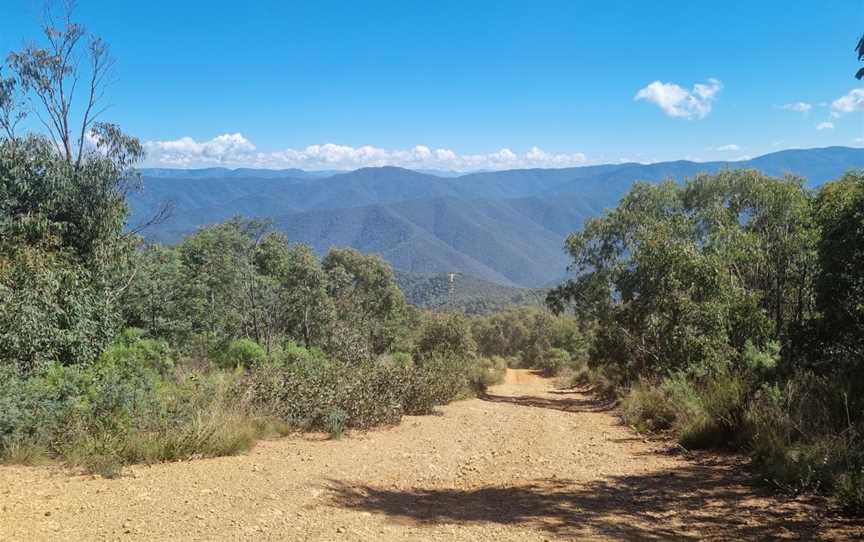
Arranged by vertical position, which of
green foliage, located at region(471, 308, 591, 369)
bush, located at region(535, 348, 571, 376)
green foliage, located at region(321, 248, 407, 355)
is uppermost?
green foliage, located at region(321, 248, 407, 355)

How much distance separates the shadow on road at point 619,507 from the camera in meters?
4.33

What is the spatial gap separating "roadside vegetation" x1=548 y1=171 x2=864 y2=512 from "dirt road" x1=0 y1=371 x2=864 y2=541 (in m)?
0.87

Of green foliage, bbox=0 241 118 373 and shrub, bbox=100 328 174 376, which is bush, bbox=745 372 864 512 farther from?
green foliage, bbox=0 241 118 373

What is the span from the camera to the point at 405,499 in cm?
538

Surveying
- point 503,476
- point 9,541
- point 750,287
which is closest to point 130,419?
point 9,541

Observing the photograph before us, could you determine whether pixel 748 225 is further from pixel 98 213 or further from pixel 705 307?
pixel 98 213

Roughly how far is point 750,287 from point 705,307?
3.23 metres

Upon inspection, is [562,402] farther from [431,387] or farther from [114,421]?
[114,421]

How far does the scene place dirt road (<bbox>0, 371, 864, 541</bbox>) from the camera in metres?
4.20

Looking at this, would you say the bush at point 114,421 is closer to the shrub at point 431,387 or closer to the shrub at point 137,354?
the shrub at point 137,354

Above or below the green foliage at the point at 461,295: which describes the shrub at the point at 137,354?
above

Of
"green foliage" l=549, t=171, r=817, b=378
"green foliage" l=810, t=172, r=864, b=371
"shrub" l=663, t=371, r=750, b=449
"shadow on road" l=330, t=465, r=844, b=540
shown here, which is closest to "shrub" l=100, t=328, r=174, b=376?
"shadow on road" l=330, t=465, r=844, b=540

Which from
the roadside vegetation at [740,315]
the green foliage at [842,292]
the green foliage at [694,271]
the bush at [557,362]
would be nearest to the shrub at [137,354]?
the roadside vegetation at [740,315]

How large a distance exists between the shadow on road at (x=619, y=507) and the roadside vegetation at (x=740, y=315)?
56 cm
